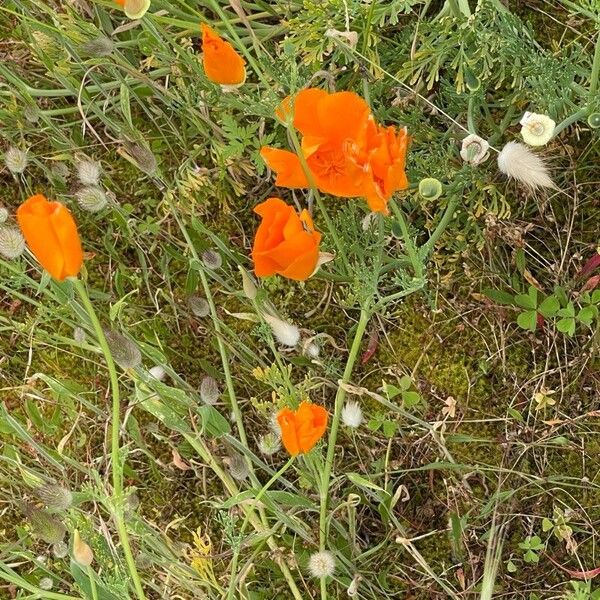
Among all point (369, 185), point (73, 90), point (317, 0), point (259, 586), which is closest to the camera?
point (369, 185)

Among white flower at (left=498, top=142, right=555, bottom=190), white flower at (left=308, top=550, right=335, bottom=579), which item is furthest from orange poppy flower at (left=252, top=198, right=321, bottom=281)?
white flower at (left=308, top=550, right=335, bottom=579)

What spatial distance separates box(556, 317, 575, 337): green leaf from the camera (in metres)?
1.57

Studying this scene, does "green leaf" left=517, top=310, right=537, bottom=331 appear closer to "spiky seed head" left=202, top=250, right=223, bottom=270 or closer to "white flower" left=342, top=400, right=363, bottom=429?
"white flower" left=342, top=400, right=363, bottom=429

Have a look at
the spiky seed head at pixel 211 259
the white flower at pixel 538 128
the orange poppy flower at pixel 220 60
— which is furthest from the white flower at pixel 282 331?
the white flower at pixel 538 128

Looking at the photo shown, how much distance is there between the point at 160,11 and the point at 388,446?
97 cm

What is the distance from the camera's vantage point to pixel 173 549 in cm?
161

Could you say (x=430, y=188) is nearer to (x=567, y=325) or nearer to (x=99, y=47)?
(x=567, y=325)

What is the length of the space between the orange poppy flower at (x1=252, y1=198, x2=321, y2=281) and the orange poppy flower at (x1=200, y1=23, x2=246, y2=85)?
24 cm

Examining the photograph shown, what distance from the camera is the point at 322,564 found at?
1422 mm

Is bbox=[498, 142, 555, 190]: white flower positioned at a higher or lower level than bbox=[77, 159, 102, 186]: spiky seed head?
higher

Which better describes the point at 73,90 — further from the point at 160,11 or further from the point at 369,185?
the point at 369,185

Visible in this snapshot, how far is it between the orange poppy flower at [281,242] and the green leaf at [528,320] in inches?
24.2

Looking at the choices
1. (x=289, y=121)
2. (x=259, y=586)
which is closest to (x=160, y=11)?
(x=289, y=121)

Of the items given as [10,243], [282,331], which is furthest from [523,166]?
[10,243]
